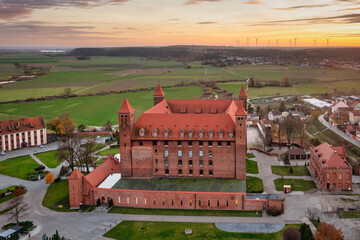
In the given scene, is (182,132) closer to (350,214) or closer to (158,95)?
(158,95)

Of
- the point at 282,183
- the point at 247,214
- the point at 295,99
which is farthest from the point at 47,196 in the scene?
the point at 295,99

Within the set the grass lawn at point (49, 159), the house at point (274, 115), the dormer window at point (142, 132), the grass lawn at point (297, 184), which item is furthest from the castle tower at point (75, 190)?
the house at point (274, 115)

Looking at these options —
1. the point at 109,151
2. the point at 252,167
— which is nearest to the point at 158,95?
the point at 109,151

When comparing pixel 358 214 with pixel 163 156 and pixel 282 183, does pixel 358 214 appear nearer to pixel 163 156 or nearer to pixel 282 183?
pixel 282 183

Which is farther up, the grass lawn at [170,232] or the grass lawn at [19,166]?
the grass lawn at [19,166]

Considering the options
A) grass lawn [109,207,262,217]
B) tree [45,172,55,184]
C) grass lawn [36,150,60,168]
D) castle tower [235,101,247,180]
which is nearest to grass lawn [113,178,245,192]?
castle tower [235,101,247,180]

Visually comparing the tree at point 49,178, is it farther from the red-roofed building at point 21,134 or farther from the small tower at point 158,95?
the red-roofed building at point 21,134
